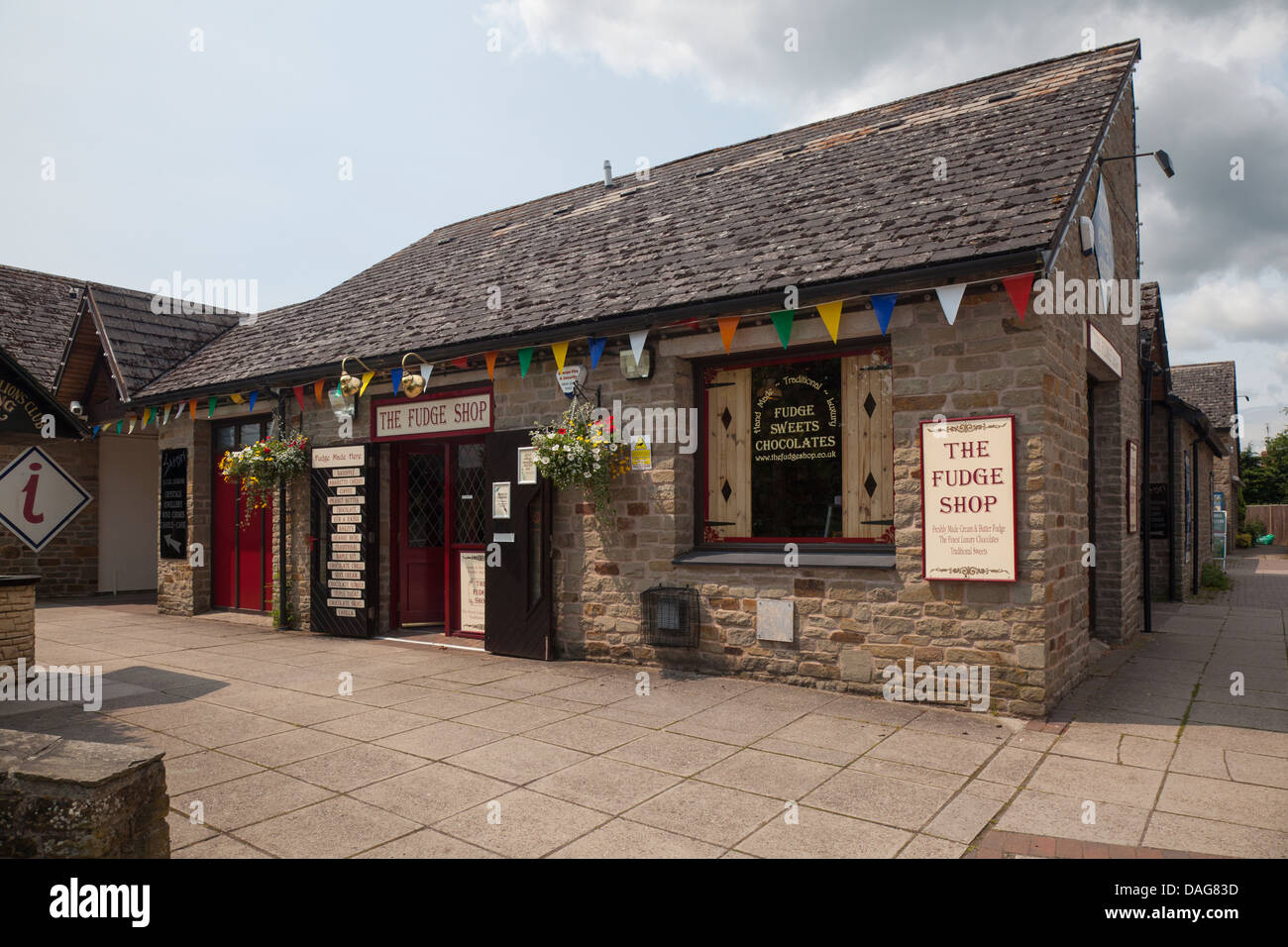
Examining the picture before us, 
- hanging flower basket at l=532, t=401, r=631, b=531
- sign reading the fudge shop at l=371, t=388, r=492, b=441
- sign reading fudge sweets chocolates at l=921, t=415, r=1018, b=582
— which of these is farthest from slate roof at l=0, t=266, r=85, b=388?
sign reading fudge sweets chocolates at l=921, t=415, r=1018, b=582

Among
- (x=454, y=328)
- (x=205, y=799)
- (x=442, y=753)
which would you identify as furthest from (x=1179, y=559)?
(x=205, y=799)

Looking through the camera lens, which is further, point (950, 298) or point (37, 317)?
point (37, 317)

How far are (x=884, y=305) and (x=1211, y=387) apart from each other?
2827 centimetres

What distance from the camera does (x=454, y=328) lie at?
9.72 m

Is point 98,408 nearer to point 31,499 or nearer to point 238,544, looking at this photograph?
point 238,544

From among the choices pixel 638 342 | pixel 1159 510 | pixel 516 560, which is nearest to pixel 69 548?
pixel 516 560

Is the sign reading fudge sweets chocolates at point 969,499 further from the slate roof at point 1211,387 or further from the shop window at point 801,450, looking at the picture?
the slate roof at point 1211,387

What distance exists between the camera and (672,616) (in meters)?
7.86

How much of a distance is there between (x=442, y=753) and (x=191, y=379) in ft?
33.9

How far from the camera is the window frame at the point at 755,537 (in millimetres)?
7230

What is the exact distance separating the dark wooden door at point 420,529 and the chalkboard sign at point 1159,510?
1105cm

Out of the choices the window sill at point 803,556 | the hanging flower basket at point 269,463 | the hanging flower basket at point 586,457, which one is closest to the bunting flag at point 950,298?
the window sill at point 803,556
